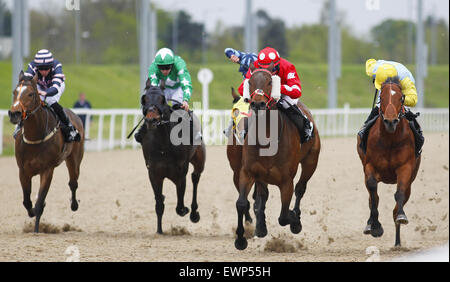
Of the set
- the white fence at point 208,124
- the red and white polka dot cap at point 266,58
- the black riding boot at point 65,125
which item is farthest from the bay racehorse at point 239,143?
the white fence at point 208,124

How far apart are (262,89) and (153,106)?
1.95 meters

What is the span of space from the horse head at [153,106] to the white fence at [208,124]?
317cm

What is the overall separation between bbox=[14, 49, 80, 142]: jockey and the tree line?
1525 inches

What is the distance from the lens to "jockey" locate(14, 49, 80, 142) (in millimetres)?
10250

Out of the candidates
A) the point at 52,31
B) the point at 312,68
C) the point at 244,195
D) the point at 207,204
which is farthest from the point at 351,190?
the point at 312,68

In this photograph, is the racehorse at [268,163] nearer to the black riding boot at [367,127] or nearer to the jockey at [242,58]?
the black riding boot at [367,127]

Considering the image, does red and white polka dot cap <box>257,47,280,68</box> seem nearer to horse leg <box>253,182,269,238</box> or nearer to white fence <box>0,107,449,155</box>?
horse leg <box>253,182,269,238</box>

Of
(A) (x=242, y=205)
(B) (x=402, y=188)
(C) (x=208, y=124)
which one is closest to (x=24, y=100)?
(A) (x=242, y=205)

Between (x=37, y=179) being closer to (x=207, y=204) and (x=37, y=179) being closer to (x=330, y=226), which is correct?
(x=207, y=204)

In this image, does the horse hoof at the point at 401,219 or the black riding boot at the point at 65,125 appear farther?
the black riding boot at the point at 65,125

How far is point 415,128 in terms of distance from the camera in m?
9.32

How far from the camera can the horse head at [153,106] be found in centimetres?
968

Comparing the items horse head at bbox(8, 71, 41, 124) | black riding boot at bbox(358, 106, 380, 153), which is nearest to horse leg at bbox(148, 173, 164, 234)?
horse head at bbox(8, 71, 41, 124)

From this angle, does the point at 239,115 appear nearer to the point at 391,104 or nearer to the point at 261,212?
the point at 261,212
